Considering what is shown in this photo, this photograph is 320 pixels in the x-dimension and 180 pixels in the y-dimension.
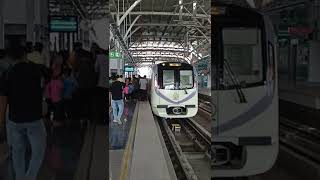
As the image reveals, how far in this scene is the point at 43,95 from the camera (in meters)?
1.32

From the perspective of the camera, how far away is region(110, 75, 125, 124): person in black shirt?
1.33 metres

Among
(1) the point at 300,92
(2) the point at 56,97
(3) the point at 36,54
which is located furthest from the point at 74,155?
(1) the point at 300,92

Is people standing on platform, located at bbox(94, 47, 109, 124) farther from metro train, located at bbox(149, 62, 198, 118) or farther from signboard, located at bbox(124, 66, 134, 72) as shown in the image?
metro train, located at bbox(149, 62, 198, 118)

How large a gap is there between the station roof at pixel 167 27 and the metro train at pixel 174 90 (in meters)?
0.05

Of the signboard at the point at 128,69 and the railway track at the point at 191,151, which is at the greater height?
the signboard at the point at 128,69

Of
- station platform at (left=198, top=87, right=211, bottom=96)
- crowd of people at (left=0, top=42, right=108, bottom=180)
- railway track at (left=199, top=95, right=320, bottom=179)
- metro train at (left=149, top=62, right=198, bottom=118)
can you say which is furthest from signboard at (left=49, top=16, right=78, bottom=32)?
railway track at (left=199, top=95, right=320, bottom=179)

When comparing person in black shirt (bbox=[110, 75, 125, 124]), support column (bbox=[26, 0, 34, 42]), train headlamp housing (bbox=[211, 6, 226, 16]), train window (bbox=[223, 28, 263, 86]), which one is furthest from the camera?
train window (bbox=[223, 28, 263, 86])

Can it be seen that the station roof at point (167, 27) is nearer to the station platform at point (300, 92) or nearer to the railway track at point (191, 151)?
the railway track at point (191, 151)

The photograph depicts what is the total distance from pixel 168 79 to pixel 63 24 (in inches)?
21.0

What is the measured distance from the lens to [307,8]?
5.41 ft

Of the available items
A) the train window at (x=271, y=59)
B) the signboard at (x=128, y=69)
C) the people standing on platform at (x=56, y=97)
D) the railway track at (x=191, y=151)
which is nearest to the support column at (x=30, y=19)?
the people standing on platform at (x=56, y=97)

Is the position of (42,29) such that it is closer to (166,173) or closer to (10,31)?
(10,31)

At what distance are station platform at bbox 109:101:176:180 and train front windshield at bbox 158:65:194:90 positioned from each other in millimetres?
156

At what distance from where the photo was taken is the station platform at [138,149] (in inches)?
53.6
